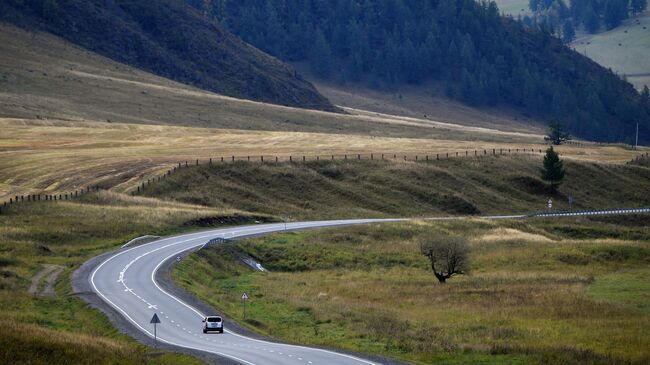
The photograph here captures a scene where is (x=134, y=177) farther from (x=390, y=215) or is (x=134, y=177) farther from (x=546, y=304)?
(x=546, y=304)

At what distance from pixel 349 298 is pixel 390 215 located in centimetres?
4168

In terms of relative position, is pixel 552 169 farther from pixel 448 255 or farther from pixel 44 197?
pixel 44 197

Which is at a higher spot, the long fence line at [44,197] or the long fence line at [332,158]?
the long fence line at [332,158]

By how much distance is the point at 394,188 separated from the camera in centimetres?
10300

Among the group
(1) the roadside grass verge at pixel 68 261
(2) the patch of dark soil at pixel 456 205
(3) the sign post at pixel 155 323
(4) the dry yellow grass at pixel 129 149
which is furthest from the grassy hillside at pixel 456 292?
(4) the dry yellow grass at pixel 129 149

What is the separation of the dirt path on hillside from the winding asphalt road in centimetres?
185

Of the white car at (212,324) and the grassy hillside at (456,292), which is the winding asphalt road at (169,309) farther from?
the grassy hillside at (456,292)

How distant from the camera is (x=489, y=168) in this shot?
374 ft

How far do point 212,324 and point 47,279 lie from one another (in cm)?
1514

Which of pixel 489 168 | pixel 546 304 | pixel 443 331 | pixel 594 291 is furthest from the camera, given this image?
pixel 489 168

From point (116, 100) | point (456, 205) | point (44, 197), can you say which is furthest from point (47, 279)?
point (116, 100)

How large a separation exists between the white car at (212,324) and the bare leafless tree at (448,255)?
869 inches

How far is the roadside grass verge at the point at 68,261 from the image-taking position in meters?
35.9

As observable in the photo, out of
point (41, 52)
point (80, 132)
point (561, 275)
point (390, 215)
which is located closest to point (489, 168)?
point (390, 215)
